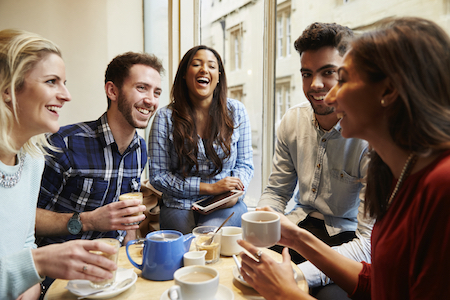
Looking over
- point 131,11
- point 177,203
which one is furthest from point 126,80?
point 131,11

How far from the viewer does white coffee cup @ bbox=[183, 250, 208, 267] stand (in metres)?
1.13

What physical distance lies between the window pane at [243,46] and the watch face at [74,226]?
6.98 ft

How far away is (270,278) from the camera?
1.01 m

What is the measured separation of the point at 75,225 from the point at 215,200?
853mm

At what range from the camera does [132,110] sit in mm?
1979

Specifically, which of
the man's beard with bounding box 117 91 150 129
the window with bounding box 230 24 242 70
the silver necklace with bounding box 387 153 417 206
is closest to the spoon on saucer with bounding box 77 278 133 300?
the silver necklace with bounding box 387 153 417 206

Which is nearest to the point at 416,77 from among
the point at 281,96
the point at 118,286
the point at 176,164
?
the point at 118,286

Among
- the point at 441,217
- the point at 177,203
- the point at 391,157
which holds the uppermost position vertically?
the point at 391,157

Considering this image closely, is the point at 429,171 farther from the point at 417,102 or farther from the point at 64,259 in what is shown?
the point at 64,259

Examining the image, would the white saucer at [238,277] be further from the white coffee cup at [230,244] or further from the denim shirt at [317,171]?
the denim shirt at [317,171]

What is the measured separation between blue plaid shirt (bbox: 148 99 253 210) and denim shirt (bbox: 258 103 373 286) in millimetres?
477

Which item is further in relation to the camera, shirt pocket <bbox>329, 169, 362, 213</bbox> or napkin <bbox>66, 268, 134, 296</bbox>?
shirt pocket <bbox>329, 169, 362, 213</bbox>

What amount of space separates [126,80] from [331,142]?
4.32 feet

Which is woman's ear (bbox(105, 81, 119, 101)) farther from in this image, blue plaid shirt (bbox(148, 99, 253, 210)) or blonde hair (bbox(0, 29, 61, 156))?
blonde hair (bbox(0, 29, 61, 156))
